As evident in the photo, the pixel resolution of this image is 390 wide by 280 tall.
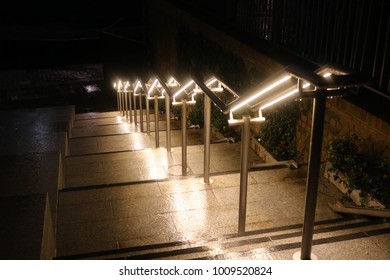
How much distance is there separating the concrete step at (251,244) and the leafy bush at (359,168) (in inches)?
21.2

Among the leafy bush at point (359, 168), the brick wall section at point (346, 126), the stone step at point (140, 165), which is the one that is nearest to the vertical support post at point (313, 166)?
the leafy bush at point (359, 168)

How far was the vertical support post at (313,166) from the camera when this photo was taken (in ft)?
9.99

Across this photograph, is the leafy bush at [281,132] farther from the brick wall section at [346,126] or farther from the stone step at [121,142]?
the stone step at [121,142]

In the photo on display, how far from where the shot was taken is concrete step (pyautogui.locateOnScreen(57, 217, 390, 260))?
3.79 m

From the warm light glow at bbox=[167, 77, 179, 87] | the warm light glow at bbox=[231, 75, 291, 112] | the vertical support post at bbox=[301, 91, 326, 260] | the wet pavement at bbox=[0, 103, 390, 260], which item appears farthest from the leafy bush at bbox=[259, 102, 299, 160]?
the vertical support post at bbox=[301, 91, 326, 260]

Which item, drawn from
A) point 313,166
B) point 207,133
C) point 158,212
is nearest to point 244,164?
point 313,166

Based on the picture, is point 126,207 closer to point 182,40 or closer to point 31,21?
point 182,40

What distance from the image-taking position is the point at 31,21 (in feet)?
96.6

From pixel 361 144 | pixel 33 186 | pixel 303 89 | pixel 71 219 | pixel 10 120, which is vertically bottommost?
pixel 10 120

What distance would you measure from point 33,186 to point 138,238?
151 centimetres

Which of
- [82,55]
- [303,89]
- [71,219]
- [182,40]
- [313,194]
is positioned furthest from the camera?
[82,55]

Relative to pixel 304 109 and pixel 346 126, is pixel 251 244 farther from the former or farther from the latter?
pixel 304 109

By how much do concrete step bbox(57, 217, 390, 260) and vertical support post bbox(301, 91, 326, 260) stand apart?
13.3 inches

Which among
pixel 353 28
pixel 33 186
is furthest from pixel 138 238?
pixel 353 28
